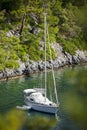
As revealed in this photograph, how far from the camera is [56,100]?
88.9 feet

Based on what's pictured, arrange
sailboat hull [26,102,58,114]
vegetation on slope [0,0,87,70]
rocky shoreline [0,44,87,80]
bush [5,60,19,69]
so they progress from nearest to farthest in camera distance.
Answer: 1. sailboat hull [26,102,58,114]
2. rocky shoreline [0,44,87,80]
3. bush [5,60,19,69]
4. vegetation on slope [0,0,87,70]

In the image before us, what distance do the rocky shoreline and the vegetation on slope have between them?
0.51 metres

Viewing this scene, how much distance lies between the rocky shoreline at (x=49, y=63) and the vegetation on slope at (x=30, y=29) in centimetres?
51

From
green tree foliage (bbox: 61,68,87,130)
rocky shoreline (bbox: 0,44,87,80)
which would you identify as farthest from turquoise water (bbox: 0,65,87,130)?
rocky shoreline (bbox: 0,44,87,80)

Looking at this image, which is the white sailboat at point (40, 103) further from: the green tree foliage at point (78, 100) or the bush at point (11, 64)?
the green tree foliage at point (78, 100)

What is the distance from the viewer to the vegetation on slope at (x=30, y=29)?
1489 inches

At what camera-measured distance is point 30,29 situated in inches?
1668

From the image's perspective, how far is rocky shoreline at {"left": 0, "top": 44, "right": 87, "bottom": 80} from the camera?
3559 centimetres

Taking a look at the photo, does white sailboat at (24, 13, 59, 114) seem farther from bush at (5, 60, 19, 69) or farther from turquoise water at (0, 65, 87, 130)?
bush at (5, 60, 19, 69)

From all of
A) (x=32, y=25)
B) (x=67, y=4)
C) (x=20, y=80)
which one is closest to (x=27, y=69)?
(x=20, y=80)

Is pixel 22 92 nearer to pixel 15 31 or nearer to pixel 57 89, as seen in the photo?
pixel 57 89

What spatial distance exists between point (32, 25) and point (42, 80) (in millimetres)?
10257

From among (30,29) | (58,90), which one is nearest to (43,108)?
(58,90)

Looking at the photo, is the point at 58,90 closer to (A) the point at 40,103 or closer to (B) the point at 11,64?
(A) the point at 40,103
